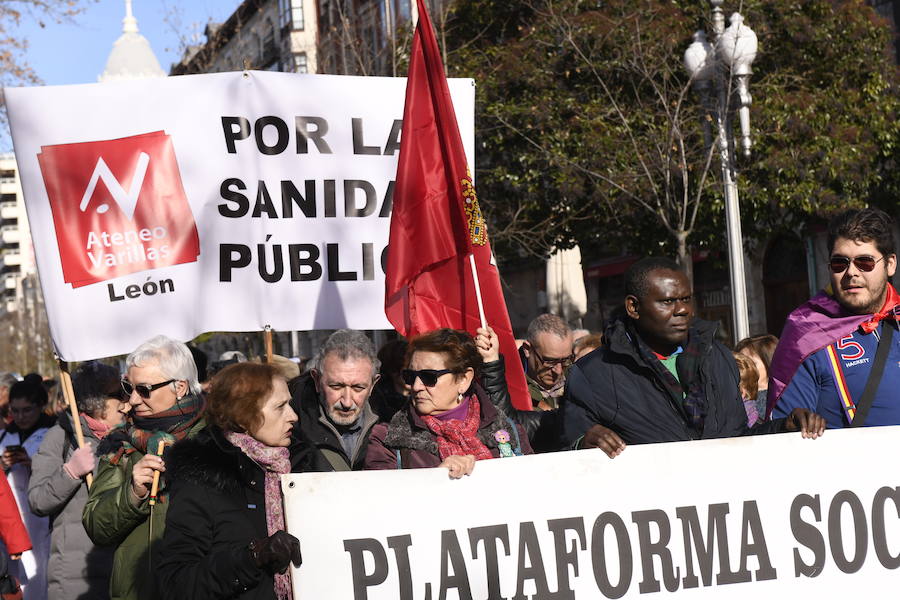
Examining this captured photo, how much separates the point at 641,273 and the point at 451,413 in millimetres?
790

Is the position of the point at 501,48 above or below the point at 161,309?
above

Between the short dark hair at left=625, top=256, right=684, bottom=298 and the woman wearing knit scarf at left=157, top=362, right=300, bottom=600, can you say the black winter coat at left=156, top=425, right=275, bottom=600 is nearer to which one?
the woman wearing knit scarf at left=157, top=362, right=300, bottom=600

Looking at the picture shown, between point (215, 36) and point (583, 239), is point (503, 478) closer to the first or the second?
point (583, 239)

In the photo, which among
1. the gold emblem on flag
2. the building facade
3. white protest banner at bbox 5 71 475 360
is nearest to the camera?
the gold emblem on flag

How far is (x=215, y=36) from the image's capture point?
2375 cm

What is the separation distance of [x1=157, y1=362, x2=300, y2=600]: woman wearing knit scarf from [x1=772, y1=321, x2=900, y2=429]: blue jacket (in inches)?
68.2

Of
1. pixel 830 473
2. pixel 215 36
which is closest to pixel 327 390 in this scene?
pixel 830 473

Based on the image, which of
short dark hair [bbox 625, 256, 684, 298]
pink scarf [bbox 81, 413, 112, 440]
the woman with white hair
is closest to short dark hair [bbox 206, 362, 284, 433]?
the woman with white hair

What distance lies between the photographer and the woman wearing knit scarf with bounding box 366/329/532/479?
3.69 meters

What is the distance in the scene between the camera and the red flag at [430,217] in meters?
5.18

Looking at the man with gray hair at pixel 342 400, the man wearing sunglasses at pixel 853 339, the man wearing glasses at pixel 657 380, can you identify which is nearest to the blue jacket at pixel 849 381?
the man wearing sunglasses at pixel 853 339

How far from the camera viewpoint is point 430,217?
521 cm

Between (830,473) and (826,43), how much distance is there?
13.2m

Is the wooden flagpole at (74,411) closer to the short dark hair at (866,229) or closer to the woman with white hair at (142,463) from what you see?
the woman with white hair at (142,463)
